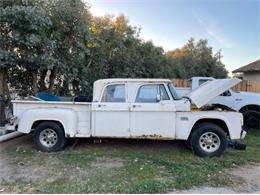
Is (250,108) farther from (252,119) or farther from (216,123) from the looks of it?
Result: (216,123)

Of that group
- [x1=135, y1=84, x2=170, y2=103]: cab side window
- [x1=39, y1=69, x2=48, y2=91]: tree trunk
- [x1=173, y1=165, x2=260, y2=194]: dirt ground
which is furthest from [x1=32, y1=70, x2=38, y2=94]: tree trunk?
[x1=173, y1=165, x2=260, y2=194]: dirt ground

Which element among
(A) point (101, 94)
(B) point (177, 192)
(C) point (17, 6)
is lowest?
(B) point (177, 192)

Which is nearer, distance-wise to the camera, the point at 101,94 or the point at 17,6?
the point at 101,94

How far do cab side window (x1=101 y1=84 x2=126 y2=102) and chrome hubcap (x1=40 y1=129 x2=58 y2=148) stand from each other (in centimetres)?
158

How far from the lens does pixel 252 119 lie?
938 cm

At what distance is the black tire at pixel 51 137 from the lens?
6.47m

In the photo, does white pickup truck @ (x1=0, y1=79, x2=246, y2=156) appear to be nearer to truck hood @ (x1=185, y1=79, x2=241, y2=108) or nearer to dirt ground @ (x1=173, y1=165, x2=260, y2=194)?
truck hood @ (x1=185, y1=79, x2=241, y2=108)

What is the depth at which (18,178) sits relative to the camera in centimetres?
482

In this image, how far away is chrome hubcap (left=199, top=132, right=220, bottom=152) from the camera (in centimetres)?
618

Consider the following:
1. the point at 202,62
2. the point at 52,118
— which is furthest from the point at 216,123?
the point at 202,62

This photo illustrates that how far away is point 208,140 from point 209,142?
0.05 m

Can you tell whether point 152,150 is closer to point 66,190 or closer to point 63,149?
point 63,149

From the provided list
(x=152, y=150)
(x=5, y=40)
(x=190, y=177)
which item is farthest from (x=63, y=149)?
(x=5, y=40)

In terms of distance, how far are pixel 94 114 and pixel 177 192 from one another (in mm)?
2901
